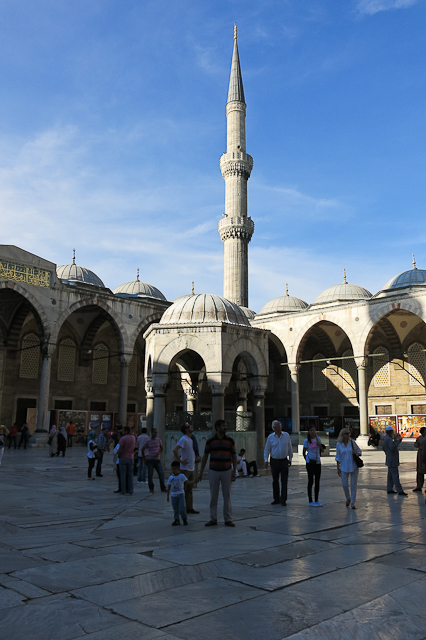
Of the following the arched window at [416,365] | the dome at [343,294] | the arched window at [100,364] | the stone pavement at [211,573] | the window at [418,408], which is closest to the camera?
the stone pavement at [211,573]

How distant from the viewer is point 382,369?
2897 cm

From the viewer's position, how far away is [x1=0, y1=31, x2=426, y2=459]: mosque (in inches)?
888

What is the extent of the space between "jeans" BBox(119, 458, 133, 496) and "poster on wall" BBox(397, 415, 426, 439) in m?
20.3

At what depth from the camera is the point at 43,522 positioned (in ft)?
18.6

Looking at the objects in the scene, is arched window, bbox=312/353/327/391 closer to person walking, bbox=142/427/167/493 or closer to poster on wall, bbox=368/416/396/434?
poster on wall, bbox=368/416/396/434

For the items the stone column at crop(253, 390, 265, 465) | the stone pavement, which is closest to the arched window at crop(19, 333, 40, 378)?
the stone column at crop(253, 390, 265, 465)

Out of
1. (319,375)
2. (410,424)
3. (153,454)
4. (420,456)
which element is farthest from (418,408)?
(153,454)

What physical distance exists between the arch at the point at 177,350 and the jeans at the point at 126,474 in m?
3.61

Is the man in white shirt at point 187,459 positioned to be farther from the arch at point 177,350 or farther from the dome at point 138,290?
the dome at point 138,290

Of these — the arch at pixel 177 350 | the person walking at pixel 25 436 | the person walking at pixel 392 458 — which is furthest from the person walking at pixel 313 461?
the person walking at pixel 25 436

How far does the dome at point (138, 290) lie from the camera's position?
32500 millimetres

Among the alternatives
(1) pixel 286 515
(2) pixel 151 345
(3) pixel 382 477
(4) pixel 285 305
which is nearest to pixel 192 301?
(2) pixel 151 345

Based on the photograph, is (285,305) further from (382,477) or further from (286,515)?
(286,515)

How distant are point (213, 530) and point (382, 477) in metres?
7.02
